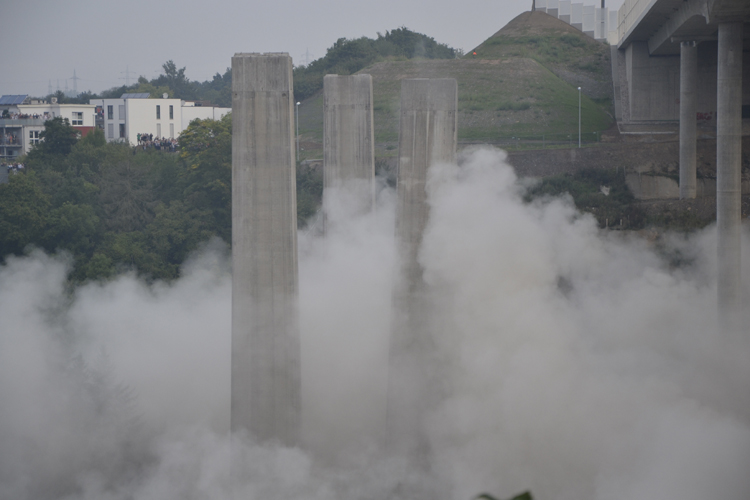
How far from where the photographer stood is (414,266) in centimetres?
1811

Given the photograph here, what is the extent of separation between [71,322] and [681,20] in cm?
2092

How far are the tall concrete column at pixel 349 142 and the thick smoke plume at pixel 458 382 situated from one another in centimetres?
54

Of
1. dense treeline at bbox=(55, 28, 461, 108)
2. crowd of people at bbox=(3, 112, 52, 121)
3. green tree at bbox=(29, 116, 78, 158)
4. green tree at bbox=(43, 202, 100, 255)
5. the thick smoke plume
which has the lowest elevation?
the thick smoke plume

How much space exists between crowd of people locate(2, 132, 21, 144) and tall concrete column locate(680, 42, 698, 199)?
164 feet

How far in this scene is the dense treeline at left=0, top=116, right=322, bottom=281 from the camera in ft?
118

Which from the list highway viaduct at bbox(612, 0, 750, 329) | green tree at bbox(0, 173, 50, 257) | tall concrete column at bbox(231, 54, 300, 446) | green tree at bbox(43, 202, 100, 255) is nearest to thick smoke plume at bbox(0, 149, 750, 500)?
tall concrete column at bbox(231, 54, 300, 446)

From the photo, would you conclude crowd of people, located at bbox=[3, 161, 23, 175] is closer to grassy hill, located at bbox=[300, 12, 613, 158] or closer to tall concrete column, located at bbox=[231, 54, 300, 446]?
grassy hill, located at bbox=[300, 12, 613, 158]

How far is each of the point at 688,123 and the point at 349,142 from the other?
14.7 metres

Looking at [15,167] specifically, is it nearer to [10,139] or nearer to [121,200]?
[121,200]

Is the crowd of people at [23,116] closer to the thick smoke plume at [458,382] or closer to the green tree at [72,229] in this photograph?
the green tree at [72,229]

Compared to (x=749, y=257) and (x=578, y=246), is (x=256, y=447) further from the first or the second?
(x=749, y=257)

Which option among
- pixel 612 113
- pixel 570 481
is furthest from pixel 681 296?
pixel 612 113

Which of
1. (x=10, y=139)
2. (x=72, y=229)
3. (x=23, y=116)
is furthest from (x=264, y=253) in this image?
(x=23, y=116)

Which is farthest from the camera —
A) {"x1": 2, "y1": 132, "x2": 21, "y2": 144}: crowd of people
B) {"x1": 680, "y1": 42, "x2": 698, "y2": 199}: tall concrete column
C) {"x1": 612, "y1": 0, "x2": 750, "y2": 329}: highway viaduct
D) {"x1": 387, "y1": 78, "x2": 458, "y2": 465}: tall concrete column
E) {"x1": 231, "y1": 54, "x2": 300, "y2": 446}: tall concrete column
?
{"x1": 2, "y1": 132, "x2": 21, "y2": 144}: crowd of people
